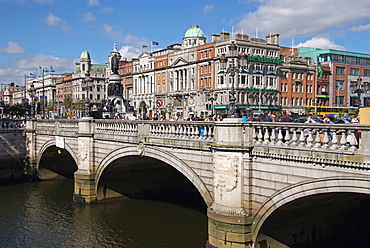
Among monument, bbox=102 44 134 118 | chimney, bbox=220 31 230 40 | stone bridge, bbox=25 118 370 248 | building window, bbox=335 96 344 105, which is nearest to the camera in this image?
stone bridge, bbox=25 118 370 248

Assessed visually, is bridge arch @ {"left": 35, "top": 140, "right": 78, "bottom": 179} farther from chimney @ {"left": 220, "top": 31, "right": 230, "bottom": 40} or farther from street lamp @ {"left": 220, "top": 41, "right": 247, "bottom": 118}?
chimney @ {"left": 220, "top": 31, "right": 230, "bottom": 40}

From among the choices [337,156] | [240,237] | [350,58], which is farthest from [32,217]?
[350,58]

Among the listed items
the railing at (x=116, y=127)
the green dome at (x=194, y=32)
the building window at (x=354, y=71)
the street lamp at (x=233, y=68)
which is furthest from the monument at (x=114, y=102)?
the building window at (x=354, y=71)

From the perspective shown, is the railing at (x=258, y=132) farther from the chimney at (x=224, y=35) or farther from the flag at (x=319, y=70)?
the flag at (x=319, y=70)

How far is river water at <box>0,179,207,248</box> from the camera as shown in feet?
67.7

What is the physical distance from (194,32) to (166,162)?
73293 mm

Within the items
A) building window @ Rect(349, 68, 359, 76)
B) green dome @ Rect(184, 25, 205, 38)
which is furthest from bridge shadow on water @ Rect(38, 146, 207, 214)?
building window @ Rect(349, 68, 359, 76)

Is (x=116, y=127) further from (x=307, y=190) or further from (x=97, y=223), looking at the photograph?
(x=307, y=190)

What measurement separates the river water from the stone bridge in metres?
4.38

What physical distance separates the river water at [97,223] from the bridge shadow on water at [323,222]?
5612 mm

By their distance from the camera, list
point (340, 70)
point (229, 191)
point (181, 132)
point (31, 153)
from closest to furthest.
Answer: point (229, 191)
point (181, 132)
point (31, 153)
point (340, 70)

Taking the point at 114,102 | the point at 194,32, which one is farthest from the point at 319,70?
the point at 114,102

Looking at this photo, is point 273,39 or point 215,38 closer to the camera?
point 215,38

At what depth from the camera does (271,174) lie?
1373 centimetres
